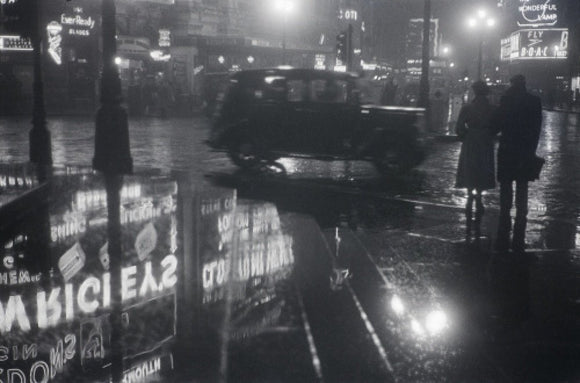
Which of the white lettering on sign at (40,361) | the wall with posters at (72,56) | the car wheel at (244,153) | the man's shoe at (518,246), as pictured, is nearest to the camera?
the white lettering on sign at (40,361)

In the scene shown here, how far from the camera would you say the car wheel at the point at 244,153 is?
14945 millimetres

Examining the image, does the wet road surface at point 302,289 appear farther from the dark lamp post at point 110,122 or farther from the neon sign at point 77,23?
the neon sign at point 77,23

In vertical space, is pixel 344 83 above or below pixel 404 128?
above

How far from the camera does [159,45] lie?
4216 cm

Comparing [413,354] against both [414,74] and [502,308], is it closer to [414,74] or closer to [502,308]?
[502,308]

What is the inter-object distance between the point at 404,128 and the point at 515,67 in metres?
69.0

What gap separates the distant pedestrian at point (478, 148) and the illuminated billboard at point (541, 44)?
200ft

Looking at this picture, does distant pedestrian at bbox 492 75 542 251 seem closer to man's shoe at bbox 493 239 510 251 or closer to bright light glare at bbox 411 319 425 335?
man's shoe at bbox 493 239 510 251

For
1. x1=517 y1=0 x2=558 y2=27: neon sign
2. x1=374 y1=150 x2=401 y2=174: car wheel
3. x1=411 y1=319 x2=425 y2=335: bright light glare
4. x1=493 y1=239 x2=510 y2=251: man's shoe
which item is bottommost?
x1=493 y1=239 x2=510 y2=251: man's shoe

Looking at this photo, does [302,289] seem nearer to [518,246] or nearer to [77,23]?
[518,246]

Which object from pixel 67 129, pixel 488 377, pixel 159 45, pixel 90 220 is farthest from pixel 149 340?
pixel 159 45

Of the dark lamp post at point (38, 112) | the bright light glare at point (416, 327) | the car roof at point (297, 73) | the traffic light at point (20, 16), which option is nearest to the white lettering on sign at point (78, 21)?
the dark lamp post at point (38, 112)

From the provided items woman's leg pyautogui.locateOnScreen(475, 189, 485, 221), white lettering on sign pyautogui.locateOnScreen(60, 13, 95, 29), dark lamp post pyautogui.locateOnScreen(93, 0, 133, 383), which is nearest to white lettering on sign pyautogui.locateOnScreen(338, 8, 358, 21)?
white lettering on sign pyautogui.locateOnScreen(60, 13, 95, 29)

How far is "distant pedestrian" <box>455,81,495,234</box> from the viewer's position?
33.8 ft
